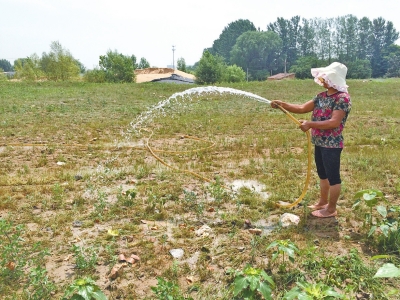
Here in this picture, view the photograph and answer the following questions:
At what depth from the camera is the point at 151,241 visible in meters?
3.31

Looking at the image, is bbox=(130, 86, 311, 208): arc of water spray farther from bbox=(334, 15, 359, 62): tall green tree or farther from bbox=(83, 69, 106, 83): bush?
bbox=(334, 15, 359, 62): tall green tree

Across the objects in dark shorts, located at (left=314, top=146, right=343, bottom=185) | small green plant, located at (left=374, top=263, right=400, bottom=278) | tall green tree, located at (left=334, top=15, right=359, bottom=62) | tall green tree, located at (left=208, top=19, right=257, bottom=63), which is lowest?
small green plant, located at (left=374, top=263, right=400, bottom=278)

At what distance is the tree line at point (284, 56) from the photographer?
4238 cm

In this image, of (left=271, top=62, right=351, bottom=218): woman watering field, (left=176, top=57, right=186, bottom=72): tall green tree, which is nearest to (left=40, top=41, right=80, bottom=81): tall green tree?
(left=176, top=57, right=186, bottom=72): tall green tree

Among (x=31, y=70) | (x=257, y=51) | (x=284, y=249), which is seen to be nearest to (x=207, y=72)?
(x=31, y=70)

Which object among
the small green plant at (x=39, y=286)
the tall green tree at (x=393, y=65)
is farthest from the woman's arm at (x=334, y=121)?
the tall green tree at (x=393, y=65)

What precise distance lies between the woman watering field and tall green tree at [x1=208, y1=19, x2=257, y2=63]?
122 metres

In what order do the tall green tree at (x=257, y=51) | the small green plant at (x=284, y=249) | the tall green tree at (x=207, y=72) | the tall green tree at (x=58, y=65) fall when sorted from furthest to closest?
the tall green tree at (x=257, y=51)
the tall green tree at (x=58, y=65)
the tall green tree at (x=207, y=72)
the small green plant at (x=284, y=249)

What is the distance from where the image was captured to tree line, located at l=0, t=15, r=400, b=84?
139ft

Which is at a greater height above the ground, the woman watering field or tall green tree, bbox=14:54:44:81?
tall green tree, bbox=14:54:44:81

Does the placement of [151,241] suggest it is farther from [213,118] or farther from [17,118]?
[17,118]

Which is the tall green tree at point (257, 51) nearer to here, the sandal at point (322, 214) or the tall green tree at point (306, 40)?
→ the tall green tree at point (306, 40)

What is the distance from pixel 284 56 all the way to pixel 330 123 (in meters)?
101

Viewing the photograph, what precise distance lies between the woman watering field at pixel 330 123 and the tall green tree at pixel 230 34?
12158 centimetres
